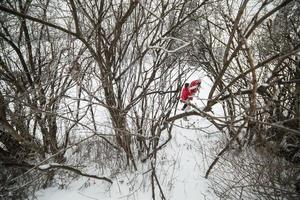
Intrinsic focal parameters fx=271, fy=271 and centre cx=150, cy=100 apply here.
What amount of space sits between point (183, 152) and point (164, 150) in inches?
19.6

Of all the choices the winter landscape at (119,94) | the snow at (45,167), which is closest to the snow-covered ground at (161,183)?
the winter landscape at (119,94)

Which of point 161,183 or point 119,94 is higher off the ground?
point 119,94

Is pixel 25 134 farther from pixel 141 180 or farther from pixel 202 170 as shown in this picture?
pixel 202 170

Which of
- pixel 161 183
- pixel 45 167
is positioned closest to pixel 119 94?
pixel 45 167

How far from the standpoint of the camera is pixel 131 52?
5.88 m

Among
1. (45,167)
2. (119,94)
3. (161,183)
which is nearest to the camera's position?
(45,167)

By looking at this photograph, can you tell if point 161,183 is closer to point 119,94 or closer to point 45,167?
point 119,94

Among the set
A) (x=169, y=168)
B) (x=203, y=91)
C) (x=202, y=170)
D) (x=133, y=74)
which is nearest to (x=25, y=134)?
(x=133, y=74)

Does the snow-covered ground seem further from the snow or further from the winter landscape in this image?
the snow

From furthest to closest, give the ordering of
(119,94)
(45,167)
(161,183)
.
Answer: (161,183)
(119,94)
(45,167)

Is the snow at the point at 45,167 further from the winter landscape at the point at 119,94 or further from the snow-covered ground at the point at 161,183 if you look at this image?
the snow-covered ground at the point at 161,183

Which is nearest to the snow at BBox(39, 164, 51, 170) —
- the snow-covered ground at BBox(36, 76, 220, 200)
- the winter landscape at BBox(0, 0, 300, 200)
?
the winter landscape at BBox(0, 0, 300, 200)

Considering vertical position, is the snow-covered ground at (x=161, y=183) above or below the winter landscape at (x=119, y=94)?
below

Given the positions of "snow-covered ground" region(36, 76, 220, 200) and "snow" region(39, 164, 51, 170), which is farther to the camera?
"snow-covered ground" region(36, 76, 220, 200)
